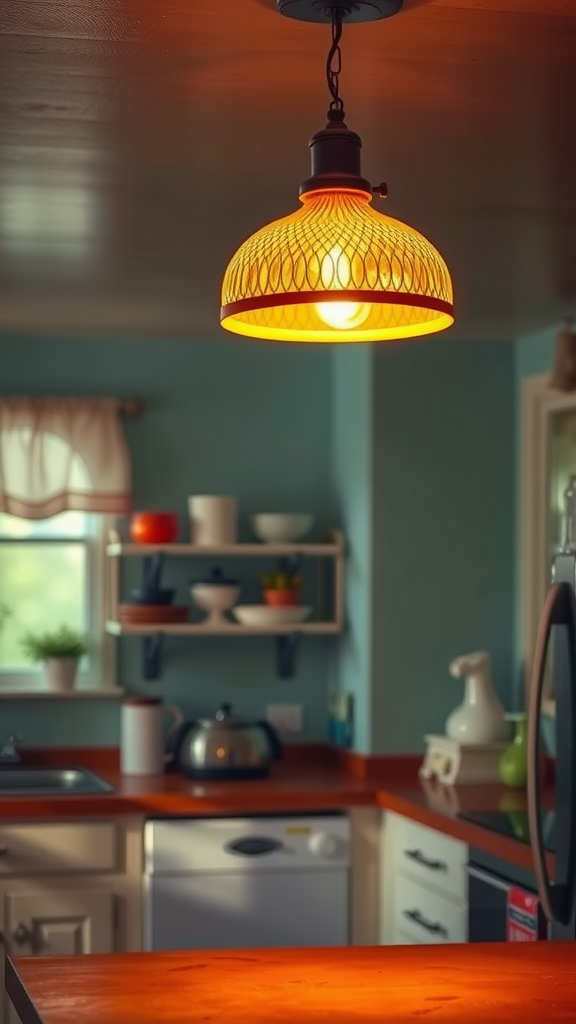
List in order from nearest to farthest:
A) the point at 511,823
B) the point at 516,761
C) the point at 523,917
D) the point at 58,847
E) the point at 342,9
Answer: the point at 342,9, the point at 523,917, the point at 511,823, the point at 58,847, the point at 516,761

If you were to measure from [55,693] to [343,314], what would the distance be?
317 centimetres

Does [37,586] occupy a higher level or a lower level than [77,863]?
higher

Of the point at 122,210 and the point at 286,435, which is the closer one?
the point at 122,210

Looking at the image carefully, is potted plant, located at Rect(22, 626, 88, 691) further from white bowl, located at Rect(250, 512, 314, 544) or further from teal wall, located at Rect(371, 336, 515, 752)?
teal wall, located at Rect(371, 336, 515, 752)

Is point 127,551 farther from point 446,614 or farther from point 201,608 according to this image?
point 446,614

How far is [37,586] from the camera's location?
521 centimetres

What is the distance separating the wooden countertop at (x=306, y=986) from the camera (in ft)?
6.48

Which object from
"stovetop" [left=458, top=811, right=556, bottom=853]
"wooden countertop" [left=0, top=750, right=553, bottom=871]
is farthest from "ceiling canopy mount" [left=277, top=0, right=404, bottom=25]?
"wooden countertop" [left=0, top=750, right=553, bottom=871]

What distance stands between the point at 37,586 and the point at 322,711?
110 cm

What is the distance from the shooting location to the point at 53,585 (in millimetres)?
5223

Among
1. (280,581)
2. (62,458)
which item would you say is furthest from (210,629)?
(62,458)

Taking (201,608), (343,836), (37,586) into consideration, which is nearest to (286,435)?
(201,608)

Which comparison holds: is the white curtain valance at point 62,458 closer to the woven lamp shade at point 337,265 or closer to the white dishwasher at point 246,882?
the white dishwasher at point 246,882

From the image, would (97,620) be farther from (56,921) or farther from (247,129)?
(247,129)
